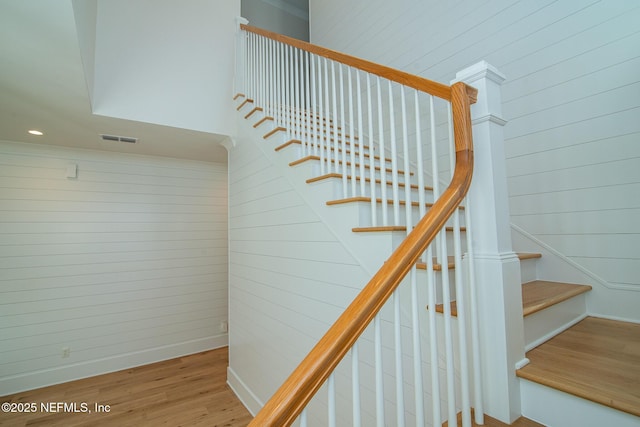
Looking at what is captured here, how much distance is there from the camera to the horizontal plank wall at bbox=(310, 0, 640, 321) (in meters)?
1.59

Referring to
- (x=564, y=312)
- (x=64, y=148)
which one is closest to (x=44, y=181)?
(x=64, y=148)

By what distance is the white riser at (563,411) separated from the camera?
2.93 ft

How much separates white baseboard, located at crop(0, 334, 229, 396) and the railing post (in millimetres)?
3825

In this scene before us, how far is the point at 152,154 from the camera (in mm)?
3760

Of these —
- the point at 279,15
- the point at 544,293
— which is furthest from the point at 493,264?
the point at 279,15

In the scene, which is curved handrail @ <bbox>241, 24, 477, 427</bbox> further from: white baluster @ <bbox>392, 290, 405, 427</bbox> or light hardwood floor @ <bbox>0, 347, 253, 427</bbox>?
light hardwood floor @ <bbox>0, 347, 253, 427</bbox>

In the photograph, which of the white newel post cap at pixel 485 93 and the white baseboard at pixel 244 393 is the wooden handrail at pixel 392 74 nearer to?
the white newel post cap at pixel 485 93

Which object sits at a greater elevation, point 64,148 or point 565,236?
point 64,148

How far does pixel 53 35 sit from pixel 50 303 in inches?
117

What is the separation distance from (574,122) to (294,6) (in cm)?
469

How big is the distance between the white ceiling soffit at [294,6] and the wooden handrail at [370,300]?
15.7 ft

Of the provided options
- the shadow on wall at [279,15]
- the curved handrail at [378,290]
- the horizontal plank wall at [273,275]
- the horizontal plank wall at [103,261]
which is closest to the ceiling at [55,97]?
the horizontal plank wall at [103,261]

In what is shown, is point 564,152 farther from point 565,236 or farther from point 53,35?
point 53,35

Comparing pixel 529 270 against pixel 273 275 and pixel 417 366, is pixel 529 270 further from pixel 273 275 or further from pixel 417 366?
pixel 273 275
